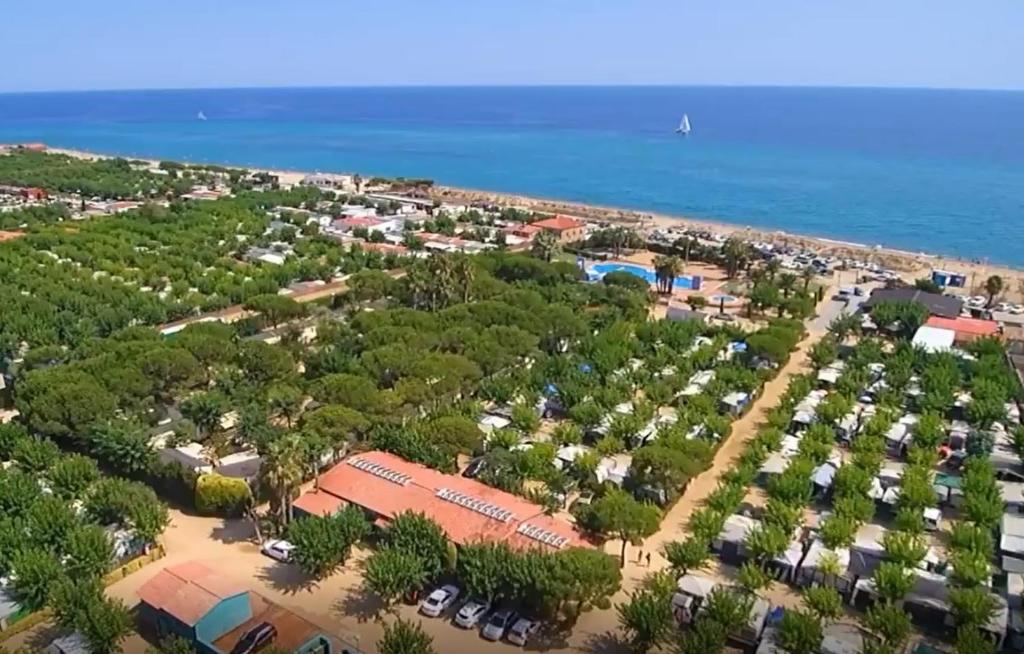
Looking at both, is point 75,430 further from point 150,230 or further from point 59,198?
point 59,198

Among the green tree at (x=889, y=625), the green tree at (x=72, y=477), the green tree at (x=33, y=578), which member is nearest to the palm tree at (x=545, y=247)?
the green tree at (x=72, y=477)

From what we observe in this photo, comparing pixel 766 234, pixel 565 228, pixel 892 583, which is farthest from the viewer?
pixel 766 234

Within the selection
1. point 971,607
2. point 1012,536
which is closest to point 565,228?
point 1012,536

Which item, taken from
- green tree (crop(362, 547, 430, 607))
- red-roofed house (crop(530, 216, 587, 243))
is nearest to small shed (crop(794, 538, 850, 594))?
green tree (crop(362, 547, 430, 607))

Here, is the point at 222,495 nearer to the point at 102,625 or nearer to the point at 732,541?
the point at 102,625

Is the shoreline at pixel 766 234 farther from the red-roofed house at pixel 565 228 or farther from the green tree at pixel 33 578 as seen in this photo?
the green tree at pixel 33 578

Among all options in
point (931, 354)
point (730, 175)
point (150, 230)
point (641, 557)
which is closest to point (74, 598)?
point (641, 557)

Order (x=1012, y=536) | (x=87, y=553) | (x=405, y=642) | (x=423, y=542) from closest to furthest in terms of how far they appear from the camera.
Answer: (x=405, y=642) → (x=87, y=553) → (x=423, y=542) → (x=1012, y=536)
